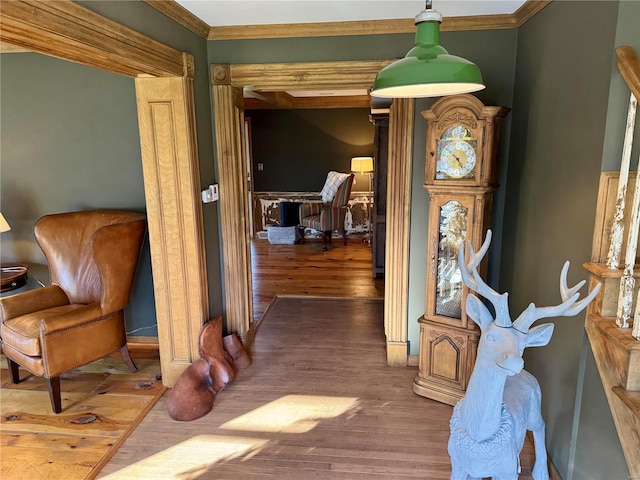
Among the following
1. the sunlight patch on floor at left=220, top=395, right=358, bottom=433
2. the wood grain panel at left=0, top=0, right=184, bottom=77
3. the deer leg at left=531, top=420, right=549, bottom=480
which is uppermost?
the wood grain panel at left=0, top=0, right=184, bottom=77

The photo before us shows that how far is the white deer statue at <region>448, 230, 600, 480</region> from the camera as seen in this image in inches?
60.3

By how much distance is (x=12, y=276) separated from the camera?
10.2 ft

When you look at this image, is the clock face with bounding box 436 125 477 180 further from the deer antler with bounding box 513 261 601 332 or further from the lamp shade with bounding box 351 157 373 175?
the lamp shade with bounding box 351 157 373 175

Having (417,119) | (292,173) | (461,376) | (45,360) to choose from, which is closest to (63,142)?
(45,360)

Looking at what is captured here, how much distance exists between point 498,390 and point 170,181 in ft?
7.27

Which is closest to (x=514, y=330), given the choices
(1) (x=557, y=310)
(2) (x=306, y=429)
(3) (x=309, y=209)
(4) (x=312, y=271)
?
(1) (x=557, y=310)

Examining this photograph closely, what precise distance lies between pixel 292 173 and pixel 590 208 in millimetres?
6835

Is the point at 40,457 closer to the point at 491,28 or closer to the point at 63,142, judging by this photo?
the point at 63,142

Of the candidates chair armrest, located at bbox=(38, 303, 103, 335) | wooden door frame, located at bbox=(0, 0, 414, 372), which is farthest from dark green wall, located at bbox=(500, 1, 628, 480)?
chair armrest, located at bbox=(38, 303, 103, 335)

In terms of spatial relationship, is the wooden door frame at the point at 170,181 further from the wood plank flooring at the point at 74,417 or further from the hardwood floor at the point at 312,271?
the hardwood floor at the point at 312,271

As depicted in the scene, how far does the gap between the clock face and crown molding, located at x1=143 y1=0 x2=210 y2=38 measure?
67.7 inches

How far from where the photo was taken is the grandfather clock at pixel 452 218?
2492mm

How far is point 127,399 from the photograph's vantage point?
113 inches

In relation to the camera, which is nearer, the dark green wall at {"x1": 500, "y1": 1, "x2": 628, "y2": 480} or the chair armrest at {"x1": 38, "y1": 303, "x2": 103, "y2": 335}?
the dark green wall at {"x1": 500, "y1": 1, "x2": 628, "y2": 480}
